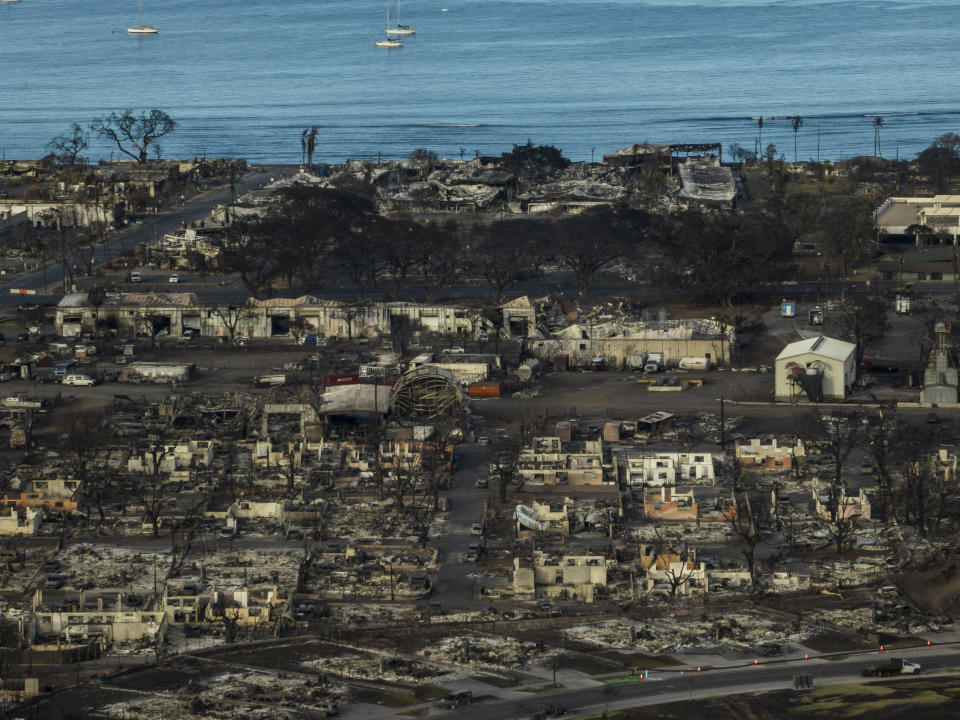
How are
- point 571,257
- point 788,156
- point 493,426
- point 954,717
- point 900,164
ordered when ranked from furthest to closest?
point 788,156 → point 900,164 → point 571,257 → point 493,426 → point 954,717

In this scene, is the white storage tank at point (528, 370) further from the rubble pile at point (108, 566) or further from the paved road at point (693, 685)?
the paved road at point (693, 685)

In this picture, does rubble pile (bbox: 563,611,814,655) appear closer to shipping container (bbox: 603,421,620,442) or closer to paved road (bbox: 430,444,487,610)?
paved road (bbox: 430,444,487,610)

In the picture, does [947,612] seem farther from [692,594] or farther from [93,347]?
[93,347]

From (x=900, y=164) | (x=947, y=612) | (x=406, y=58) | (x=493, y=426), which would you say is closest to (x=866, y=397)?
(x=493, y=426)

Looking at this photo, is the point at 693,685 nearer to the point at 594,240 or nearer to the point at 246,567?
the point at 246,567

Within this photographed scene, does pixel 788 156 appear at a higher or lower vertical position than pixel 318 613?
higher

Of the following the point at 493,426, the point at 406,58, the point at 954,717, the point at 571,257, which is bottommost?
the point at 954,717

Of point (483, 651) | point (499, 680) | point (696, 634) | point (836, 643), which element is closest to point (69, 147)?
point (483, 651)
